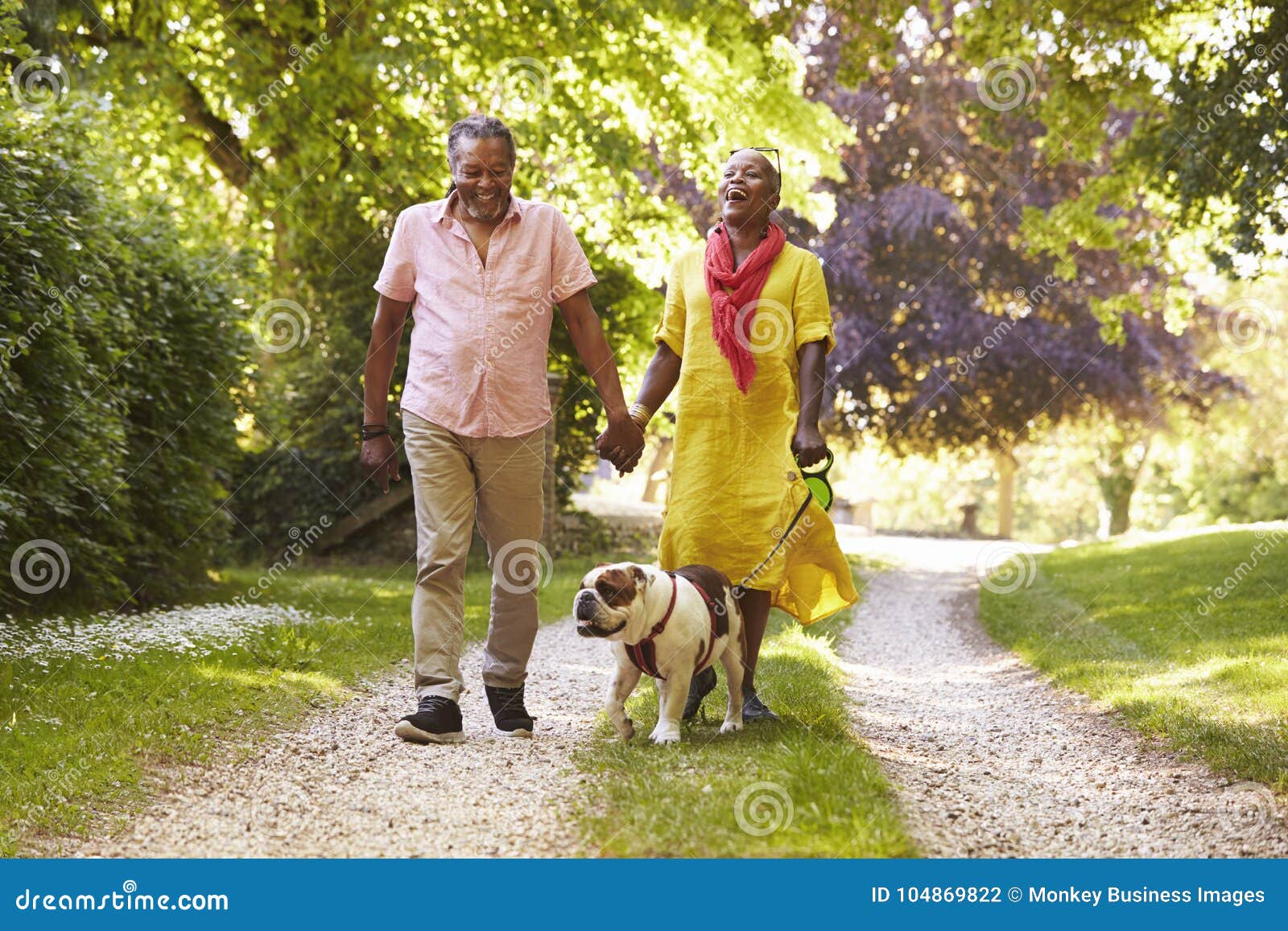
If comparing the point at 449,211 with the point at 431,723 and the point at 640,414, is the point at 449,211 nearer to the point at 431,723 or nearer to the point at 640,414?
the point at 640,414

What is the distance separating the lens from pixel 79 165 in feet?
29.2

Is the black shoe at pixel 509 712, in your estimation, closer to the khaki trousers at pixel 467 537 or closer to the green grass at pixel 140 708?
the khaki trousers at pixel 467 537

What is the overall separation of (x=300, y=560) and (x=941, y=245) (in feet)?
44.8

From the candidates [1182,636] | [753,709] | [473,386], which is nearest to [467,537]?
[473,386]

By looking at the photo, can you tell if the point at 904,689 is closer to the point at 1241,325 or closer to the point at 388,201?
the point at 388,201

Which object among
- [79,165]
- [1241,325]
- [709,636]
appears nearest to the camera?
[709,636]

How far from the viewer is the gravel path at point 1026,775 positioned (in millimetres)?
4383

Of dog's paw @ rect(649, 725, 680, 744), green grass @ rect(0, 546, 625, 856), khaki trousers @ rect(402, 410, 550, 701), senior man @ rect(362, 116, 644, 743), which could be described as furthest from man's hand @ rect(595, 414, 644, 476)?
green grass @ rect(0, 546, 625, 856)

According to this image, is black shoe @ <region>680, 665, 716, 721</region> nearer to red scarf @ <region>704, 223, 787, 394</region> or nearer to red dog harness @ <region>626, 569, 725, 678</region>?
red dog harness @ <region>626, 569, 725, 678</region>

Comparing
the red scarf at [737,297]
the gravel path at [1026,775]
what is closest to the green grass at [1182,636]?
the gravel path at [1026,775]

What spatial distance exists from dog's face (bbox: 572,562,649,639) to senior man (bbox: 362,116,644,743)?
80cm

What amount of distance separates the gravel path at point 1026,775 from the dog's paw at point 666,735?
2.96 ft

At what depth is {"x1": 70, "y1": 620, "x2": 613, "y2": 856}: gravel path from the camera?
4.11 meters

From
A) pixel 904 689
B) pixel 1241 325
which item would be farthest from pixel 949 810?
pixel 1241 325
